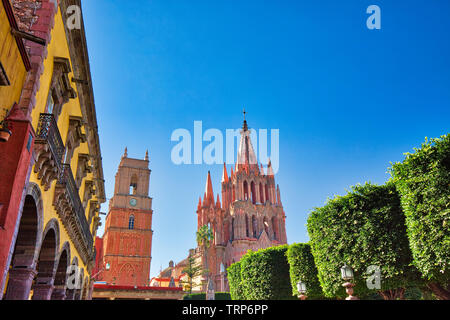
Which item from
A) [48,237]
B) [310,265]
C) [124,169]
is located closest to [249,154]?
[124,169]

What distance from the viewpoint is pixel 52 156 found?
9.57 m

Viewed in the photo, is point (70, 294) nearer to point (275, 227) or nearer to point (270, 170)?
point (275, 227)

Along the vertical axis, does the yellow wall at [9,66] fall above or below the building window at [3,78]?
above

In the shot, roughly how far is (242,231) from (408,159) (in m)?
52.4

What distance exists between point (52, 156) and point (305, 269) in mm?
18264

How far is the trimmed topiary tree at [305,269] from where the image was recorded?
22141 mm

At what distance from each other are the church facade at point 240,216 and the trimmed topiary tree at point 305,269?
37.8 m

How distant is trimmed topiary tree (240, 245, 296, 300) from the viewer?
26.1 m

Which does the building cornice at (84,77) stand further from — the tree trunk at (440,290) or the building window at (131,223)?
the building window at (131,223)

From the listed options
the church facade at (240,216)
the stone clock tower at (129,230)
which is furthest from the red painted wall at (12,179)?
the church facade at (240,216)

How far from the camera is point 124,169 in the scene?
54.6 meters

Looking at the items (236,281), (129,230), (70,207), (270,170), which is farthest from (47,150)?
(270,170)
